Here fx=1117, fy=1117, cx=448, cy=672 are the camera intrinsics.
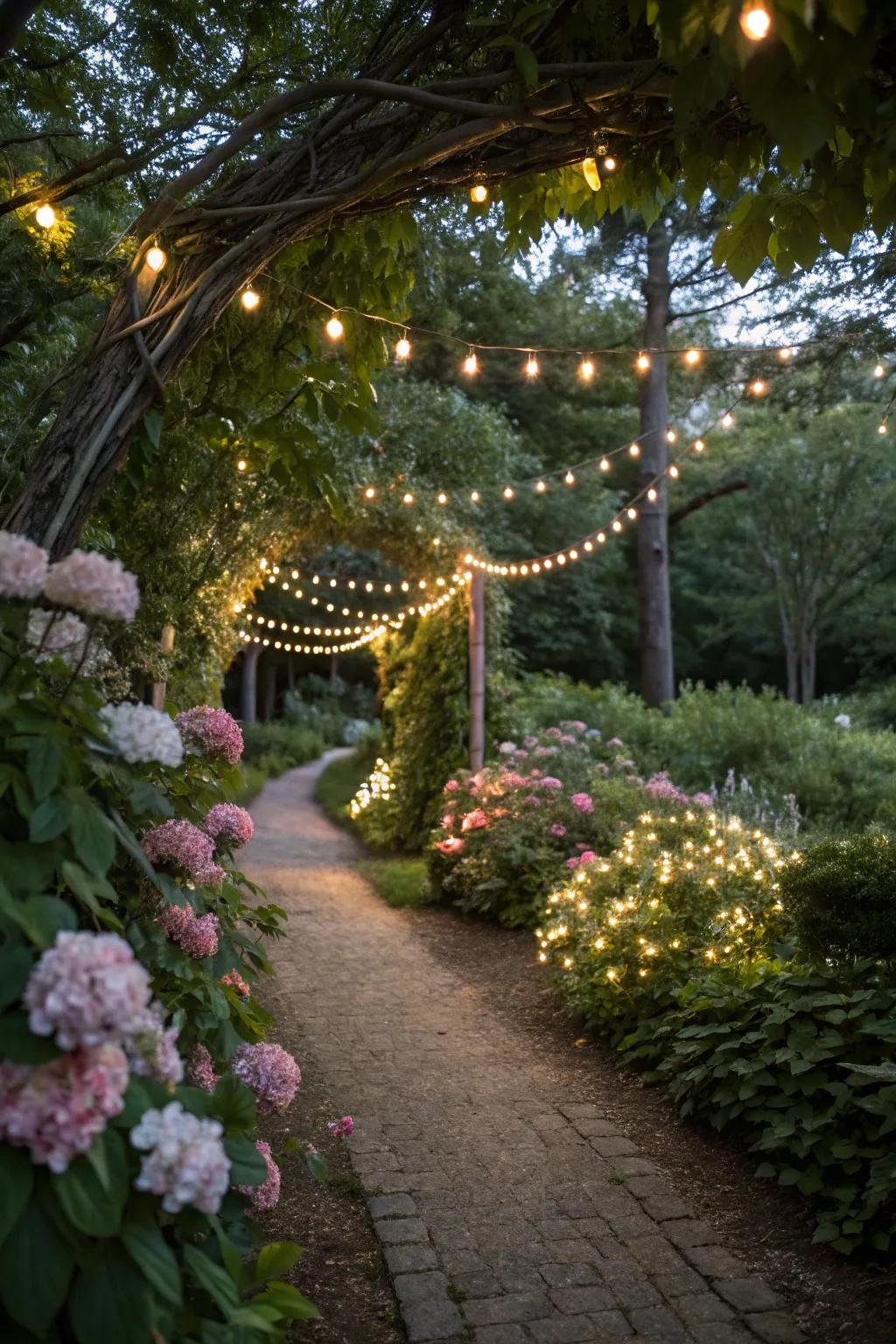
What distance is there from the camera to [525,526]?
19.8 meters

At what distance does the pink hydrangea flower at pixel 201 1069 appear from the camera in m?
2.43

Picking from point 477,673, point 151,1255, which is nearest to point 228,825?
point 151,1255

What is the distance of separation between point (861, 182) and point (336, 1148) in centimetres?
341

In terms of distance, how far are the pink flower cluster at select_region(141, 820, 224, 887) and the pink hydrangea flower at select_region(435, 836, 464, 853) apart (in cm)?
604

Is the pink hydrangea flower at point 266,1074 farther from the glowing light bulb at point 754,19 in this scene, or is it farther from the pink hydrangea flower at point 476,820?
the pink hydrangea flower at point 476,820

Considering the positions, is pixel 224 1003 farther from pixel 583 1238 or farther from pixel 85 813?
pixel 583 1238

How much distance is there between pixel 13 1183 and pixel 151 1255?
0.23 m

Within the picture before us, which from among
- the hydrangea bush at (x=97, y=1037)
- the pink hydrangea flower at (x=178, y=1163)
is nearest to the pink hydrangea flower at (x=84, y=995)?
the hydrangea bush at (x=97, y=1037)

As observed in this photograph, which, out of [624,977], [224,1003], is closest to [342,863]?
[624,977]

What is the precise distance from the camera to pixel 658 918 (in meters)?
5.20

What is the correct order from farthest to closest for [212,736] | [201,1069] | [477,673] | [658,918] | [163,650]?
[477,673] < [163,650] < [658,918] < [212,736] < [201,1069]

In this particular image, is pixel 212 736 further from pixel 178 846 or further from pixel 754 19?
pixel 754 19

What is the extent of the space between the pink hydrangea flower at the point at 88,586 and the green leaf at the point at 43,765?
0.72 feet

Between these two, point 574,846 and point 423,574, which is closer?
point 574,846
